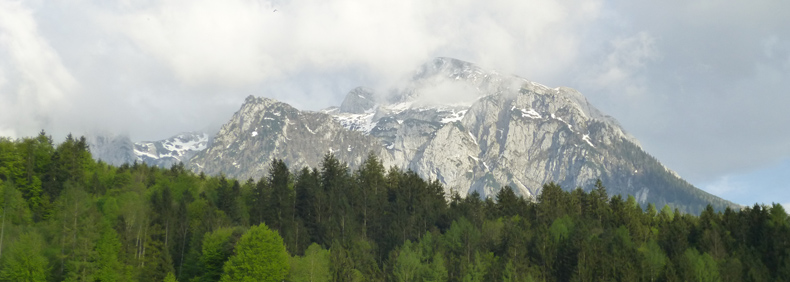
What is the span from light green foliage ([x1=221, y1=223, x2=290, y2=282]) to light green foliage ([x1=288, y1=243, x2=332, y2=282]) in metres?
1.81

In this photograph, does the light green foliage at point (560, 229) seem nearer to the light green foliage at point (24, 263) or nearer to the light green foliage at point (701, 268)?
the light green foliage at point (701, 268)

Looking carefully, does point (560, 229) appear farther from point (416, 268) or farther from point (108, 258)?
point (108, 258)

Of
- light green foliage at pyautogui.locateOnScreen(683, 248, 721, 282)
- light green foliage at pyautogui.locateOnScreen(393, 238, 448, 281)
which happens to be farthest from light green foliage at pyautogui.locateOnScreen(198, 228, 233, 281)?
light green foliage at pyautogui.locateOnScreen(683, 248, 721, 282)

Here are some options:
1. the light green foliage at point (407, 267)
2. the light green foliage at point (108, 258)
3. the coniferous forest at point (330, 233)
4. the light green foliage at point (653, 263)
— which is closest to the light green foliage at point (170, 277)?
the coniferous forest at point (330, 233)

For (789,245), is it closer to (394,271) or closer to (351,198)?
(394,271)

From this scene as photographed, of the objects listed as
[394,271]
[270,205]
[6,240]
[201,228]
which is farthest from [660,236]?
[6,240]

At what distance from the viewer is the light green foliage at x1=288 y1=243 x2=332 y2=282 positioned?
9800cm

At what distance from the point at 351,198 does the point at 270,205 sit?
19.5m

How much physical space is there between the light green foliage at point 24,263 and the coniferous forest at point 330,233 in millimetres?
161

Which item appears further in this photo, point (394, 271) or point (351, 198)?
point (351, 198)

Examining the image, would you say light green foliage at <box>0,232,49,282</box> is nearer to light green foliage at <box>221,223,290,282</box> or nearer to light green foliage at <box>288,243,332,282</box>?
light green foliage at <box>221,223,290,282</box>

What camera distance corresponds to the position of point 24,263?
86438 mm

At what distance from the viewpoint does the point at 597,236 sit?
116m

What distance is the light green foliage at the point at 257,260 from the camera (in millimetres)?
93812
